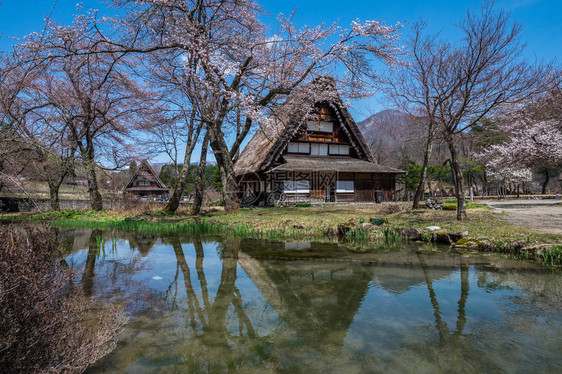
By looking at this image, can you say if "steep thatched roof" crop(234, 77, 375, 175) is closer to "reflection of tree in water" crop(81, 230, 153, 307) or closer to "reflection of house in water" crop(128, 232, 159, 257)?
"reflection of house in water" crop(128, 232, 159, 257)

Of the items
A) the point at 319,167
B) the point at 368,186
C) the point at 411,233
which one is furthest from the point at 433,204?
the point at 368,186

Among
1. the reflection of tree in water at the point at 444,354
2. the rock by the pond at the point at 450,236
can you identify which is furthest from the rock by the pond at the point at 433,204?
the reflection of tree in water at the point at 444,354

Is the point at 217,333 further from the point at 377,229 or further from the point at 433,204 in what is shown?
the point at 433,204

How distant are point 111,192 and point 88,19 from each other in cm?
1297

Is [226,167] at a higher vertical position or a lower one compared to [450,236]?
higher

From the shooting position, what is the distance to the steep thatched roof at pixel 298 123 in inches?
496

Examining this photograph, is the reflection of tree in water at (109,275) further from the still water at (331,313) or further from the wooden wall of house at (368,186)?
the wooden wall of house at (368,186)

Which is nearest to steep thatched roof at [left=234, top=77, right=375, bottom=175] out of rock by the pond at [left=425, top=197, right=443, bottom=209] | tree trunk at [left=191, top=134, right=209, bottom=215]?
tree trunk at [left=191, top=134, right=209, bottom=215]

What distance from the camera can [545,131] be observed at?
15.2 m

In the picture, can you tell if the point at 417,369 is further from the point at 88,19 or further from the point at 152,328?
the point at 88,19

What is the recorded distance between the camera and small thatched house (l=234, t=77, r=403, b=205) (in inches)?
762

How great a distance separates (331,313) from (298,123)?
1582cm

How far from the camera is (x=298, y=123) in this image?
18.3 meters

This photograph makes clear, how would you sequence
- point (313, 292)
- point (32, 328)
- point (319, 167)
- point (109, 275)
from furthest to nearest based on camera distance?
1. point (319, 167)
2. point (109, 275)
3. point (313, 292)
4. point (32, 328)
